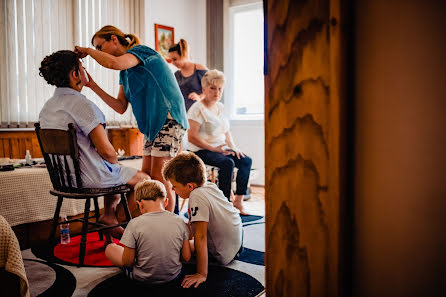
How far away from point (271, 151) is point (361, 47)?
0.24 m

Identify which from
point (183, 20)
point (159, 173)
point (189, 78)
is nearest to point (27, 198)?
point (159, 173)

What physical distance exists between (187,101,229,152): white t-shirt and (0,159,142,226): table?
117 centimetres

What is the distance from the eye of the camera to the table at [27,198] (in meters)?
2.24

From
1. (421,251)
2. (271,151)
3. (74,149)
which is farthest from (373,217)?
(74,149)

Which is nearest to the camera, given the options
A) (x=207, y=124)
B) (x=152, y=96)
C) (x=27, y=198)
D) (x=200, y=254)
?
(x=200, y=254)

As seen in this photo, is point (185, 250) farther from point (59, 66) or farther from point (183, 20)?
point (183, 20)

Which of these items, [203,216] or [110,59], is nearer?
[203,216]

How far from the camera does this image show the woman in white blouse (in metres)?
3.10

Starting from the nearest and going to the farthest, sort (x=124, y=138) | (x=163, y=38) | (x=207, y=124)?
1. (x=207, y=124)
2. (x=124, y=138)
3. (x=163, y=38)

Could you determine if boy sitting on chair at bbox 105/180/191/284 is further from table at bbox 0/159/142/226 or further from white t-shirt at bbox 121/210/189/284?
table at bbox 0/159/142/226

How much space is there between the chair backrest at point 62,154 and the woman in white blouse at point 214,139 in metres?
1.24

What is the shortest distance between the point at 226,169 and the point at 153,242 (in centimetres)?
150

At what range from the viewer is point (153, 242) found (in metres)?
1.64

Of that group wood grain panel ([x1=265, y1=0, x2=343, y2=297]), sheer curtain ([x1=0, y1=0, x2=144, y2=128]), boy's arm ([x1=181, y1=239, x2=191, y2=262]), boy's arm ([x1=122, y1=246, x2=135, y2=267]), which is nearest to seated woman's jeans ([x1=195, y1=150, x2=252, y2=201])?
boy's arm ([x1=181, y1=239, x2=191, y2=262])
